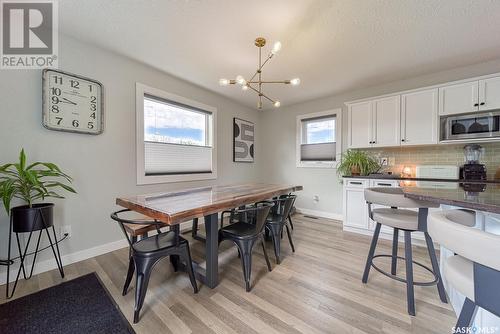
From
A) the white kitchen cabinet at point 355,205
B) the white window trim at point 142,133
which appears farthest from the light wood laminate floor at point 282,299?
the white window trim at point 142,133

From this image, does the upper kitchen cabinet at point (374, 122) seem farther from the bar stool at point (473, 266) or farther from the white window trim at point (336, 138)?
the bar stool at point (473, 266)

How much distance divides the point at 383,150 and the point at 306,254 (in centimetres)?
237

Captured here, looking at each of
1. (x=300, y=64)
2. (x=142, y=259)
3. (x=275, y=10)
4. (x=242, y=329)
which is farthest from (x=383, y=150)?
(x=142, y=259)

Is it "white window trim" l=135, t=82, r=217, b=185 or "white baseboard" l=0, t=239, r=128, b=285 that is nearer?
"white baseboard" l=0, t=239, r=128, b=285

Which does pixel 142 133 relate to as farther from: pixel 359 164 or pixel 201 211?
pixel 359 164

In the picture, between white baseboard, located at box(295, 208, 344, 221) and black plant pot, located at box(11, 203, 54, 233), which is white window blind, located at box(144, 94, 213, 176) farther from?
white baseboard, located at box(295, 208, 344, 221)

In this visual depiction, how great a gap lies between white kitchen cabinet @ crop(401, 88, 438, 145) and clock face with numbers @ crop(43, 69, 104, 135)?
4.17m

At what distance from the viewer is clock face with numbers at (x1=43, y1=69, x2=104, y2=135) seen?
1.95 metres

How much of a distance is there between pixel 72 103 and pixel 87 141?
423 mm

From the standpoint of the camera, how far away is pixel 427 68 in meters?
2.76

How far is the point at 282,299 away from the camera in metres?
1.55

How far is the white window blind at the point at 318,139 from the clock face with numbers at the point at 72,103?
3.62 metres

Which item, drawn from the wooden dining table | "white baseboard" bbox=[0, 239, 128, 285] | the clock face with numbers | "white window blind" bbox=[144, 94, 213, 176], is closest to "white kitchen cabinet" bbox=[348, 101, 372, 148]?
the wooden dining table

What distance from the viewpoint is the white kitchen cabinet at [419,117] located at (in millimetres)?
2689
